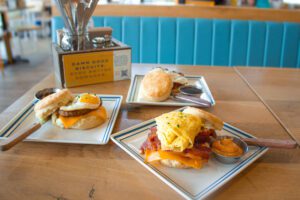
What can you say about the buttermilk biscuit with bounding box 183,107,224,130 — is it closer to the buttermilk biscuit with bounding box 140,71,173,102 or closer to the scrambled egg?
the scrambled egg

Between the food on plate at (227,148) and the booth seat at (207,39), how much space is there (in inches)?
51.0

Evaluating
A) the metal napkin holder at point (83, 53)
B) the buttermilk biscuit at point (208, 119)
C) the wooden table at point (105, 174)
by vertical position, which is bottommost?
the wooden table at point (105, 174)

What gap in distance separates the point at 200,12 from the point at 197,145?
1.45 meters

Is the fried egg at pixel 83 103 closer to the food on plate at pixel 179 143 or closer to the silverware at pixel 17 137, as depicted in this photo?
the silverware at pixel 17 137

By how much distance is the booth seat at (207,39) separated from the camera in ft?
5.94

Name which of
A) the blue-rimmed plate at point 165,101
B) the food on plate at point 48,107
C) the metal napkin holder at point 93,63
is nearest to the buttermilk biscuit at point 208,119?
the blue-rimmed plate at point 165,101

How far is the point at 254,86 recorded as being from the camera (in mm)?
1081

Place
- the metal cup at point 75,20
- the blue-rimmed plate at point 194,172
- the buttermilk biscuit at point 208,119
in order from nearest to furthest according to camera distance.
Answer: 1. the blue-rimmed plate at point 194,172
2. the buttermilk biscuit at point 208,119
3. the metal cup at point 75,20

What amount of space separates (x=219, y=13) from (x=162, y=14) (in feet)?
1.26

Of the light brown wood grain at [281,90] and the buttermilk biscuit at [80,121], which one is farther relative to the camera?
the light brown wood grain at [281,90]

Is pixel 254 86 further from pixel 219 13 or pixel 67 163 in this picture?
pixel 219 13

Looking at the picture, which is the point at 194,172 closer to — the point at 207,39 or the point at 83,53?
the point at 83,53

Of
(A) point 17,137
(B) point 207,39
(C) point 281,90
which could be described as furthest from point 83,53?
(B) point 207,39

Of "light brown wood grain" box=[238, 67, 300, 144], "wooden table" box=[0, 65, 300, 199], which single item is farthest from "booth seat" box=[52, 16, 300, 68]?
"wooden table" box=[0, 65, 300, 199]
